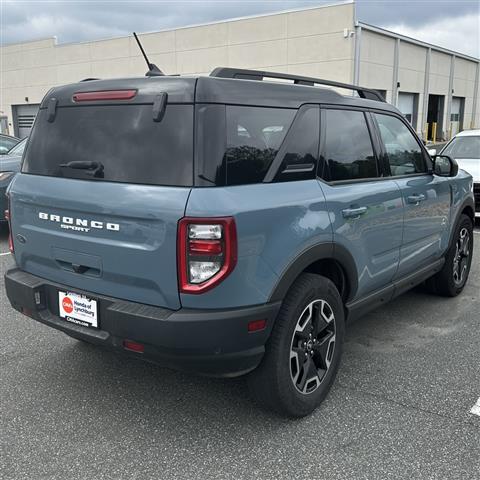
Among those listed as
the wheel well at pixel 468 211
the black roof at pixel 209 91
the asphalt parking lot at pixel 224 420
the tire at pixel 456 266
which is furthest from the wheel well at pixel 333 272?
the wheel well at pixel 468 211

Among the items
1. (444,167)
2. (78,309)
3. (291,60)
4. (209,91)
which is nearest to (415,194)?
(444,167)

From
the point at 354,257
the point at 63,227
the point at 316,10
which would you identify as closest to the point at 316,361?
the point at 354,257

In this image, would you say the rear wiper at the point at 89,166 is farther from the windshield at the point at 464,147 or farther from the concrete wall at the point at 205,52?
the concrete wall at the point at 205,52

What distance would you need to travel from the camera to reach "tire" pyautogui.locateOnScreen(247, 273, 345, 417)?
2754 millimetres

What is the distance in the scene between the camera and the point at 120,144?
268cm

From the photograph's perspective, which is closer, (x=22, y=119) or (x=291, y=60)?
(x=291, y=60)

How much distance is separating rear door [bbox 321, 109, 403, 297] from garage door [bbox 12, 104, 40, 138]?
39.0m

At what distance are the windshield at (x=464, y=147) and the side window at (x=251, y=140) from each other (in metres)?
7.91

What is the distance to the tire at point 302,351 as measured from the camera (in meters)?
2.75

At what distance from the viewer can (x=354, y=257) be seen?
3252 mm

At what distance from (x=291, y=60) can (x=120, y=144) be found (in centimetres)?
2696

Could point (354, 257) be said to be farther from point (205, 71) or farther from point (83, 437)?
point (205, 71)

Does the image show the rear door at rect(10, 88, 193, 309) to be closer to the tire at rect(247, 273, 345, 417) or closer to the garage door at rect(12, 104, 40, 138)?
the tire at rect(247, 273, 345, 417)

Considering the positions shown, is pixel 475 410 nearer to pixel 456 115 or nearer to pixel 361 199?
pixel 361 199
